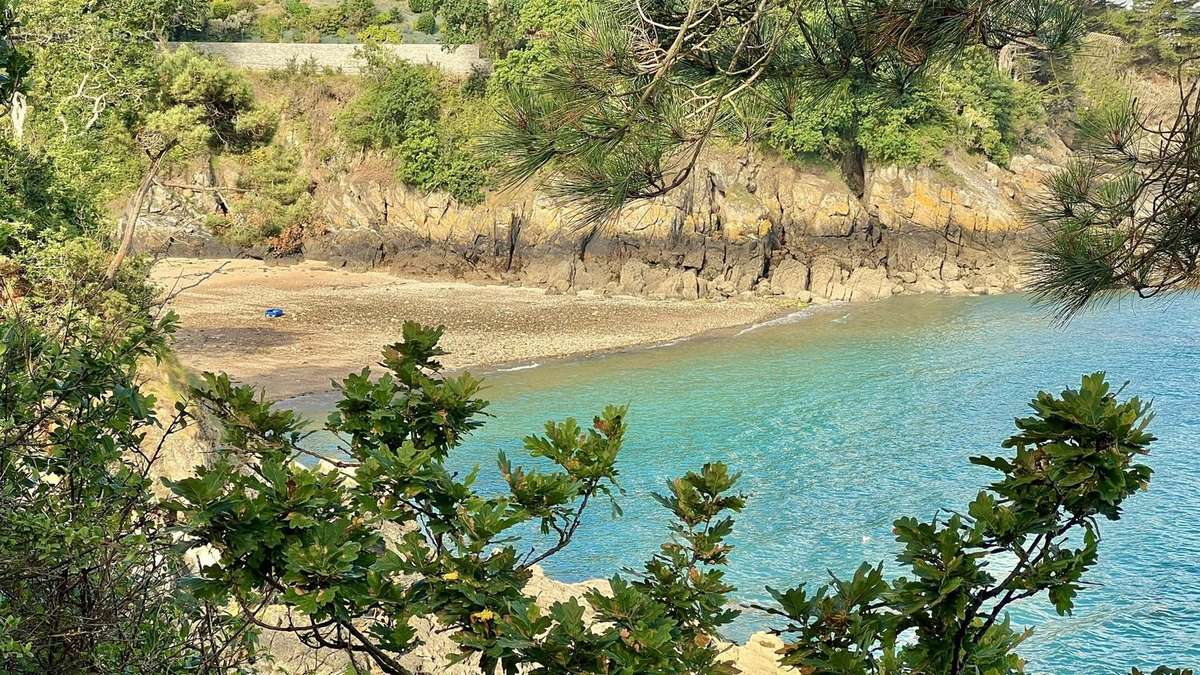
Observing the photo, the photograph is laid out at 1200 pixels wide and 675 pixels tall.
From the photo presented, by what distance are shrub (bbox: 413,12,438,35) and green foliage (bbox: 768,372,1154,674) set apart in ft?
135

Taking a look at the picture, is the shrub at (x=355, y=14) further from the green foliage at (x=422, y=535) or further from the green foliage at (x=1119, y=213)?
the green foliage at (x=422, y=535)

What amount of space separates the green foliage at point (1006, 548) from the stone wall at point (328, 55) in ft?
114

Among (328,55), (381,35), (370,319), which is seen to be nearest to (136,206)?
(370,319)

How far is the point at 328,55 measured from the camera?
36562 millimetres

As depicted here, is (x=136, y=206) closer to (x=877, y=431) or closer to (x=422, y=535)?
(x=422, y=535)

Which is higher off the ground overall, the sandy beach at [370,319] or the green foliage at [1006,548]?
the green foliage at [1006,548]

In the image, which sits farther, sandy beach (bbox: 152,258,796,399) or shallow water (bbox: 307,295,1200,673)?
sandy beach (bbox: 152,258,796,399)

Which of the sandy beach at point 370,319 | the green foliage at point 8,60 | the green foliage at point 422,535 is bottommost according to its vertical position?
the sandy beach at point 370,319

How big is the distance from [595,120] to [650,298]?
79.2 ft

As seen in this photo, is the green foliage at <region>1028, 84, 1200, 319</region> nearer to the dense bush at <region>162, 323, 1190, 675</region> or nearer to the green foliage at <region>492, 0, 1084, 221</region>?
the green foliage at <region>492, 0, 1084, 221</region>

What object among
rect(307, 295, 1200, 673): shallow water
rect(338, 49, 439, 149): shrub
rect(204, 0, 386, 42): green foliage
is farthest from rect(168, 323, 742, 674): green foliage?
rect(204, 0, 386, 42): green foliage

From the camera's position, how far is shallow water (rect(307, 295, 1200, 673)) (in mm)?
11188

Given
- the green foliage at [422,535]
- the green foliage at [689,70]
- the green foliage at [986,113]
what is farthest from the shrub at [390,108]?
the green foliage at [422,535]

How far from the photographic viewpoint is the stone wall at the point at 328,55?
118 feet
